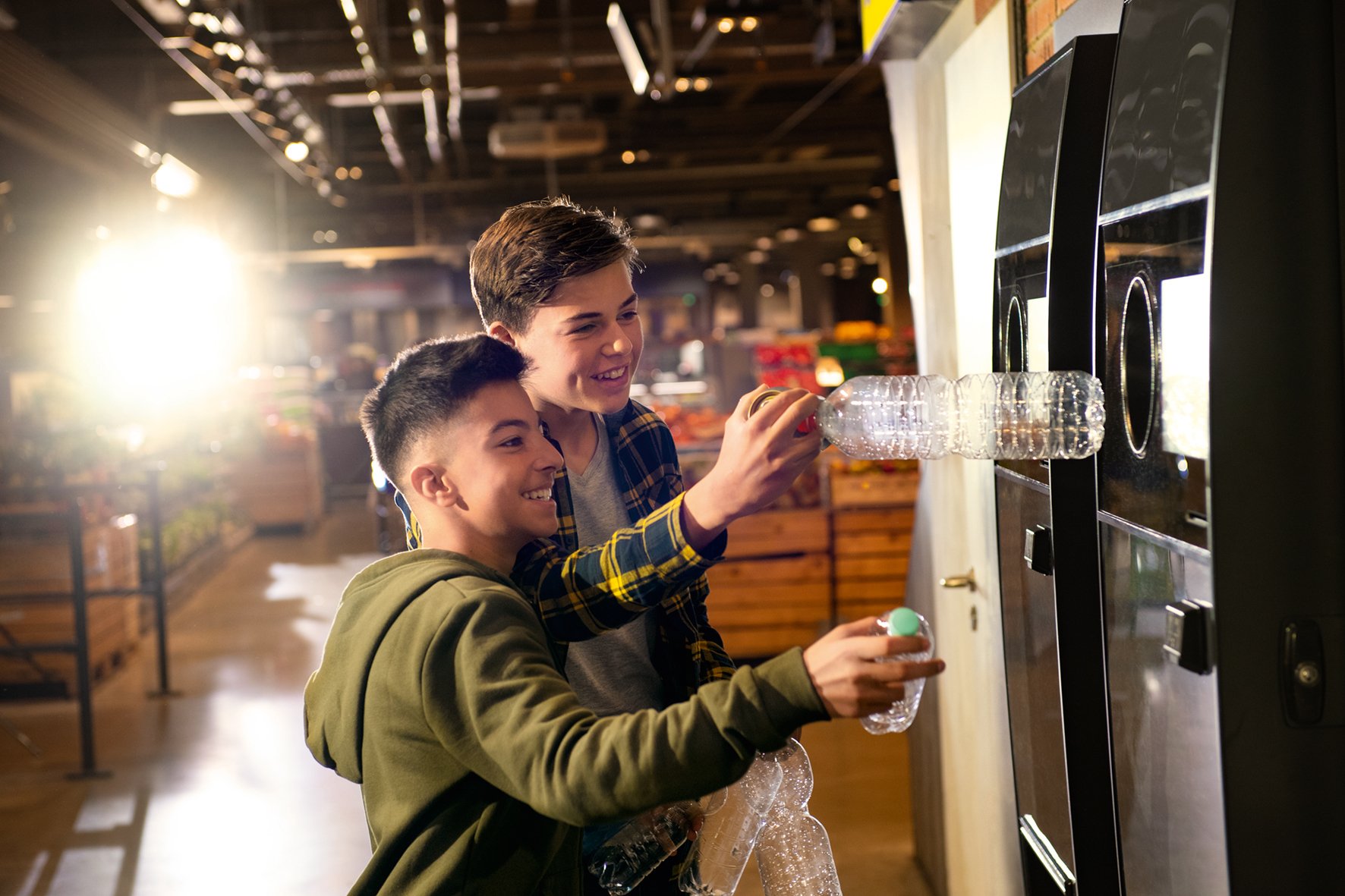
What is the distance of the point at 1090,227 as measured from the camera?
1.61m

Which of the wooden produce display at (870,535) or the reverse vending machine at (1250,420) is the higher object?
the reverse vending machine at (1250,420)

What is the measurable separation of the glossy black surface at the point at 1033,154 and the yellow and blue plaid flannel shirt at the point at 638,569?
624 millimetres

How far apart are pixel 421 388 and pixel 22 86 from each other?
7027 mm

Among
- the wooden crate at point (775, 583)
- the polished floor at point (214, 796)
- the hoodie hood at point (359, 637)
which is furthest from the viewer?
the wooden crate at point (775, 583)

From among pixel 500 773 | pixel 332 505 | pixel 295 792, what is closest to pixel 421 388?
pixel 500 773

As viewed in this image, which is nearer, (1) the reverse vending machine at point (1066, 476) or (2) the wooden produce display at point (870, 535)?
(1) the reverse vending machine at point (1066, 476)

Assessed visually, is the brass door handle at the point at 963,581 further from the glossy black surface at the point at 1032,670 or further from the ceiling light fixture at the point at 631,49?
the ceiling light fixture at the point at 631,49

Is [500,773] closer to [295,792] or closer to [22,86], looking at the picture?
[295,792]

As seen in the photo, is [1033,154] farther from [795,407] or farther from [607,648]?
[607,648]

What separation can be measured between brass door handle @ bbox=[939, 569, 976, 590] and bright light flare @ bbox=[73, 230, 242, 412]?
26.7 feet

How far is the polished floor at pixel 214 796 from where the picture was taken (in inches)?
164

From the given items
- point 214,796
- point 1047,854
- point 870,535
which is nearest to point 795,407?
point 1047,854

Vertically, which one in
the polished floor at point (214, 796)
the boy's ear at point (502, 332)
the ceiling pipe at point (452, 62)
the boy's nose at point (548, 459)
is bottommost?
the polished floor at point (214, 796)

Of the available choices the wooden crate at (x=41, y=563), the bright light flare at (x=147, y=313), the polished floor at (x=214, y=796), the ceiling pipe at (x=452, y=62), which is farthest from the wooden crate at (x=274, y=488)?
the wooden crate at (x=41, y=563)
